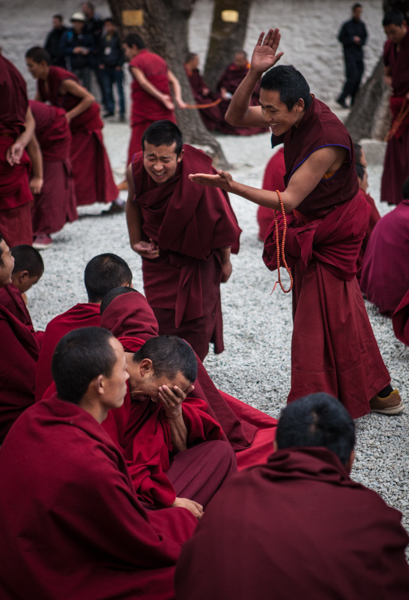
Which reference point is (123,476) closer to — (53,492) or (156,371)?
(53,492)

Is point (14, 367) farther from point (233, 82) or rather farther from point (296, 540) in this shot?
point (233, 82)

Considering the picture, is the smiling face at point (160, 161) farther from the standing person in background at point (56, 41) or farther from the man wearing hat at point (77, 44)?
the standing person in background at point (56, 41)

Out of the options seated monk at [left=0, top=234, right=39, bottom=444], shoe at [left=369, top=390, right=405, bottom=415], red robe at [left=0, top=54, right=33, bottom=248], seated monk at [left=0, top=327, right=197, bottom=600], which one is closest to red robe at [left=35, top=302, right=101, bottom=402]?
seated monk at [left=0, top=234, right=39, bottom=444]

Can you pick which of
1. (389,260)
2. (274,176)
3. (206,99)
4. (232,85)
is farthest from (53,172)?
(232,85)

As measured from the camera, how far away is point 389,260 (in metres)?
3.75

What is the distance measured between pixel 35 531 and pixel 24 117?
10.0ft

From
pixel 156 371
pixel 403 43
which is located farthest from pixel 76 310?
pixel 403 43

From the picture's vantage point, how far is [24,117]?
3.88 metres

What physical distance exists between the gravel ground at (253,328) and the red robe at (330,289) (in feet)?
0.73

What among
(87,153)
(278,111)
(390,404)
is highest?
(278,111)

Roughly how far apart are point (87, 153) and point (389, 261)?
10.4ft

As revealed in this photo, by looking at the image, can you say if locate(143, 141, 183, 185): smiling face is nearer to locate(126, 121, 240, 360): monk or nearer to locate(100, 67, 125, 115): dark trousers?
locate(126, 121, 240, 360): monk

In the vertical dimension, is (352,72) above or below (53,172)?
above

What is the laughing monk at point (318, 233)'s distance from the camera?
2328 mm
